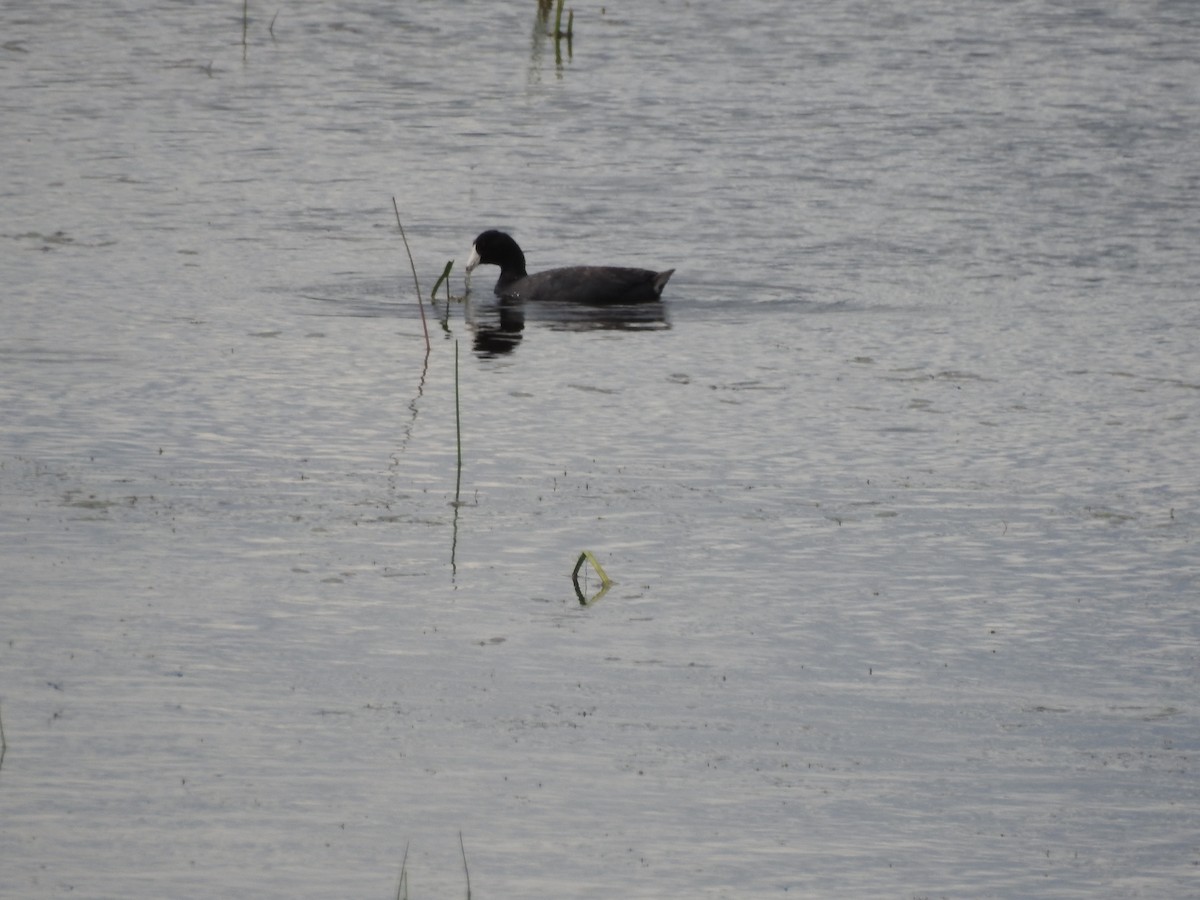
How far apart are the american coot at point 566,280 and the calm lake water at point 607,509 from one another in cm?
27

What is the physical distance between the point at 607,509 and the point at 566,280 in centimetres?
567

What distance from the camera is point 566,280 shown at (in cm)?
1555

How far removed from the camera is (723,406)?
40.0ft

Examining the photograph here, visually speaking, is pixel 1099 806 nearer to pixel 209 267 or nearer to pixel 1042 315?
pixel 1042 315

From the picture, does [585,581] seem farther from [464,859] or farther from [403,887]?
[403,887]

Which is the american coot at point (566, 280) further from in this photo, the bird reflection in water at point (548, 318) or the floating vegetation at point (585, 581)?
the floating vegetation at point (585, 581)

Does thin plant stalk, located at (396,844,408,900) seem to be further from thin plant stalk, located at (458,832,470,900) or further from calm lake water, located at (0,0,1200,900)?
thin plant stalk, located at (458,832,470,900)

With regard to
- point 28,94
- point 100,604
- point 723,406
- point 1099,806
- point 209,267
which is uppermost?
point 1099,806

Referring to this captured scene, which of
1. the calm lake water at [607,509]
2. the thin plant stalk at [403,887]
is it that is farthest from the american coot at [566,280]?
the thin plant stalk at [403,887]

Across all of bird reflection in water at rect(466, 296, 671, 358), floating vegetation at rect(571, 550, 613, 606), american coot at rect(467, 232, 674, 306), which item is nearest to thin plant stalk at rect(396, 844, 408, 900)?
floating vegetation at rect(571, 550, 613, 606)

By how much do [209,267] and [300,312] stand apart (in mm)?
1502

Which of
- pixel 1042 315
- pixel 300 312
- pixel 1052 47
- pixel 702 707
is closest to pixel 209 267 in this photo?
pixel 300 312

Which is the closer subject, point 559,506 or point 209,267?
point 559,506

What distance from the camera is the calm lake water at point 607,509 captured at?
22.2ft
